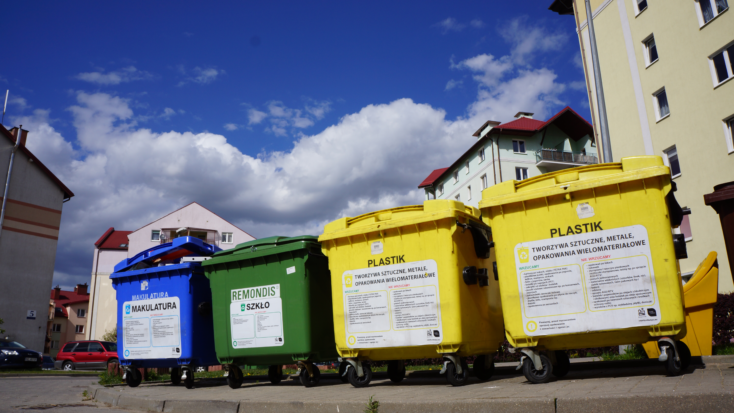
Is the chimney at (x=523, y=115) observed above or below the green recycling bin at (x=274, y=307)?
above

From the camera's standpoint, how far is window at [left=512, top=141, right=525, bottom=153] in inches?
1483

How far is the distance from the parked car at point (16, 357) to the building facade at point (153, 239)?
26436 millimetres

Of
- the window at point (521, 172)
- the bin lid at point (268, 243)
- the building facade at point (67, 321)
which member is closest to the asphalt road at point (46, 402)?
the bin lid at point (268, 243)

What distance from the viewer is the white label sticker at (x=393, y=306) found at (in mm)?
4969

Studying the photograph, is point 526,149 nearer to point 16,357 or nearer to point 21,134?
point 16,357

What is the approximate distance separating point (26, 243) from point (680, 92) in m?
34.7

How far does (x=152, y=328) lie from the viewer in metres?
6.91

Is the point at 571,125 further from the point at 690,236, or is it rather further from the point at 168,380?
the point at 168,380

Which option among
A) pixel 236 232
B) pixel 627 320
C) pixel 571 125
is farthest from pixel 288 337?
pixel 236 232

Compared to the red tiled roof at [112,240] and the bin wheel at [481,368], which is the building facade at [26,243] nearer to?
the red tiled roof at [112,240]

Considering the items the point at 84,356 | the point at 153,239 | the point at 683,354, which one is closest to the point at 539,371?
the point at 683,354

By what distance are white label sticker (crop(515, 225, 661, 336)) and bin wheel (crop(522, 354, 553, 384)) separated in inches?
10.5

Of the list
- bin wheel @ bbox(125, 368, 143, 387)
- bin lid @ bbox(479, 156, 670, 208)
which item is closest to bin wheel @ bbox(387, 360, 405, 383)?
bin lid @ bbox(479, 156, 670, 208)

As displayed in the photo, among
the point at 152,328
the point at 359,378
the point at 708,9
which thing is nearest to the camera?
the point at 359,378
